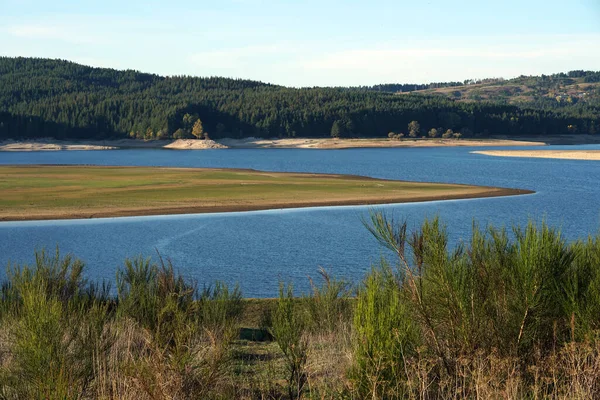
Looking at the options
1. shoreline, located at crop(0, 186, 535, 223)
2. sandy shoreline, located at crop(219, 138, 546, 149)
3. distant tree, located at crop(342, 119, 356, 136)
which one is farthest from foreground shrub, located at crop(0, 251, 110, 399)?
distant tree, located at crop(342, 119, 356, 136)

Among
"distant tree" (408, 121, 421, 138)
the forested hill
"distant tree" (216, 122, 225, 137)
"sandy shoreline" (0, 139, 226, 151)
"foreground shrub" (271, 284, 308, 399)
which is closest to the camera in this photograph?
"foreground shrub" (271, 284, 308, 399)

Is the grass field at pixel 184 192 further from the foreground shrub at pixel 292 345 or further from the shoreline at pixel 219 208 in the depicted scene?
the foreground shrub at pixel 292 345

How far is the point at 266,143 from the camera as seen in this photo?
5221 inches

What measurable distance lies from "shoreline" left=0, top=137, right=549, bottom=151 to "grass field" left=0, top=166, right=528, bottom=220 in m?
67.3

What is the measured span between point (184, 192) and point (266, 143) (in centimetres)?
8869

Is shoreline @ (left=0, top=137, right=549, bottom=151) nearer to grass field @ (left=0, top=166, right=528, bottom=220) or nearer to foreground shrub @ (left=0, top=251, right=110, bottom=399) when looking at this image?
grass field @ (left=0, top=166, right=528, bottom=220)

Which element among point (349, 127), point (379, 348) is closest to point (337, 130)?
point (349, 127)

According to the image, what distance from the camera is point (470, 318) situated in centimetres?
789

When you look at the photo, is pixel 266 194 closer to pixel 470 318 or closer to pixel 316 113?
pixel 470 318

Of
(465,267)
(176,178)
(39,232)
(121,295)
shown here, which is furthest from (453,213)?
(465,267)

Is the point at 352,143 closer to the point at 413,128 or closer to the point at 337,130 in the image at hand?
the point at 337,130

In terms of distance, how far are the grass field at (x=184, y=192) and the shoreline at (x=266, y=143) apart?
6729 centimetres

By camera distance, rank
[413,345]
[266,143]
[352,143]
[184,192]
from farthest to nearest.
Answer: [266,143], [352,143], [184,192], [413,345]

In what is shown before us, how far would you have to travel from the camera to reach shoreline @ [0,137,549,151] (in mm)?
124750
